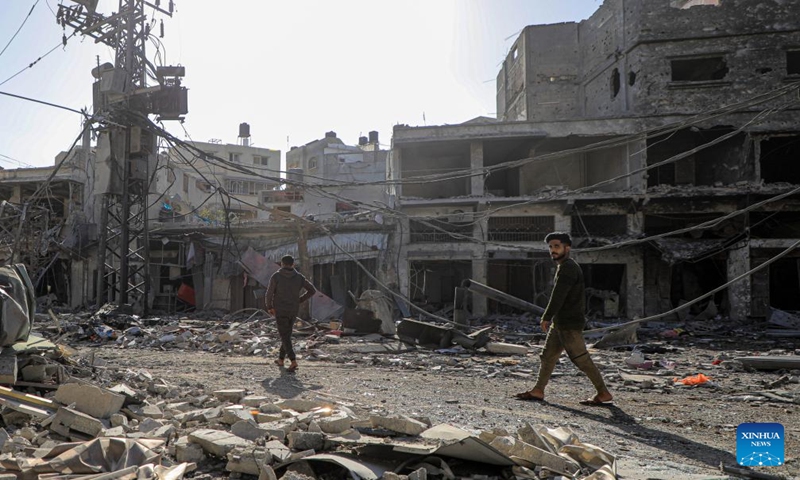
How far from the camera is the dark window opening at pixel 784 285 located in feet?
71.9

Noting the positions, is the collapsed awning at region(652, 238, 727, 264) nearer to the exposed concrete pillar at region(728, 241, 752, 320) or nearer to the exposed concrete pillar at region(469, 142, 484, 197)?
the exposed concrete pillar at region(728, 241, 752, 320)

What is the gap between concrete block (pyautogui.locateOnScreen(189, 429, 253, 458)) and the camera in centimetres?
351

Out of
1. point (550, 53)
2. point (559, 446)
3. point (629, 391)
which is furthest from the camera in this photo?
point (550, 53)

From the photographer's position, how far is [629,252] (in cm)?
2112

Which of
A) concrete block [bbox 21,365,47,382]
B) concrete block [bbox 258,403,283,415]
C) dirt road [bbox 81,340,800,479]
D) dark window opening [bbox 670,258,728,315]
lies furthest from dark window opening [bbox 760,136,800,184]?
concrete block [bbox 21,365,47,382]

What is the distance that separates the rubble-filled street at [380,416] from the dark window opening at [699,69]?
1657 centimetres

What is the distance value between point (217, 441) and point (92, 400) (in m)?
1.33

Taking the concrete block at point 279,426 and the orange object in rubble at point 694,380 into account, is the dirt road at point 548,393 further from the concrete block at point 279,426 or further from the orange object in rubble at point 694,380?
the concrete block at point 279,426

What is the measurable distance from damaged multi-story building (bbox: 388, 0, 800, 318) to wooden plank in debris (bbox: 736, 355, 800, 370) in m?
11.1

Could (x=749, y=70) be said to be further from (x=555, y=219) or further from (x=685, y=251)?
(x=555, y=219)

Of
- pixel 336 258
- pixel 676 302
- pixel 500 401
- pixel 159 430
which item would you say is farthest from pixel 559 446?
pixel 676 302

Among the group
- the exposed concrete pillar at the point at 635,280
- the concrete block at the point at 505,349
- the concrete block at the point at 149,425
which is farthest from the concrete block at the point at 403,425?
the exposed concrete pillar at the point at 635,280

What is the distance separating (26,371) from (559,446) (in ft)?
15.0

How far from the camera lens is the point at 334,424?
12.7ft
